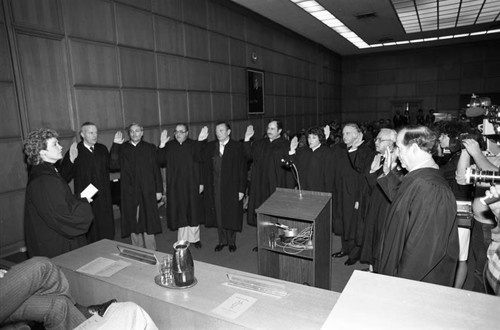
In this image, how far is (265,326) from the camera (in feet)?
4.55

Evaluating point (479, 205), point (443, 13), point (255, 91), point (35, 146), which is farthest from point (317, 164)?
point (443, 13)

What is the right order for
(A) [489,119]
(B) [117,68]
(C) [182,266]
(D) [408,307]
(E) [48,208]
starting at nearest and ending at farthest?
(D) [408,307], (C) [182,266], (E) [48,208], (A) [489,119], (B) [117,68]

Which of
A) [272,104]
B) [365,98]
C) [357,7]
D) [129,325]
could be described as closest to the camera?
[129,325]

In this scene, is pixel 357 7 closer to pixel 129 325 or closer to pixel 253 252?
pixel 253 252

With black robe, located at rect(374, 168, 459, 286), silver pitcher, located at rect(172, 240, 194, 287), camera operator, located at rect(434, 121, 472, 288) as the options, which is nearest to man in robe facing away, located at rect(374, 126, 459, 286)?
black robe, located at rect(374, 168, 459, 286)

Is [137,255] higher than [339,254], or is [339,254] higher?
[137,255]

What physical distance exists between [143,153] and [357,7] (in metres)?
7.44

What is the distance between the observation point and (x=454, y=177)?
324 cm

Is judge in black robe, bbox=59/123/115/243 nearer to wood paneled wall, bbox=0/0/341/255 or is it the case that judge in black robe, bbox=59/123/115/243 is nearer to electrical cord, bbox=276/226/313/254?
wood paneled wall, bbox=0/0/341/255

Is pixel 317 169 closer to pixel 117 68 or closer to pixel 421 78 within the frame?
pixel 117 68

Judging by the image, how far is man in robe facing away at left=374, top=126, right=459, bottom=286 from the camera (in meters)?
1.86

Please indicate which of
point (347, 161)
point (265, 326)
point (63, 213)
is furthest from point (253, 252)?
point (265, 326)

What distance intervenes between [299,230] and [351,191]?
1.11 m

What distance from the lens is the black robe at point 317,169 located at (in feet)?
13.7
